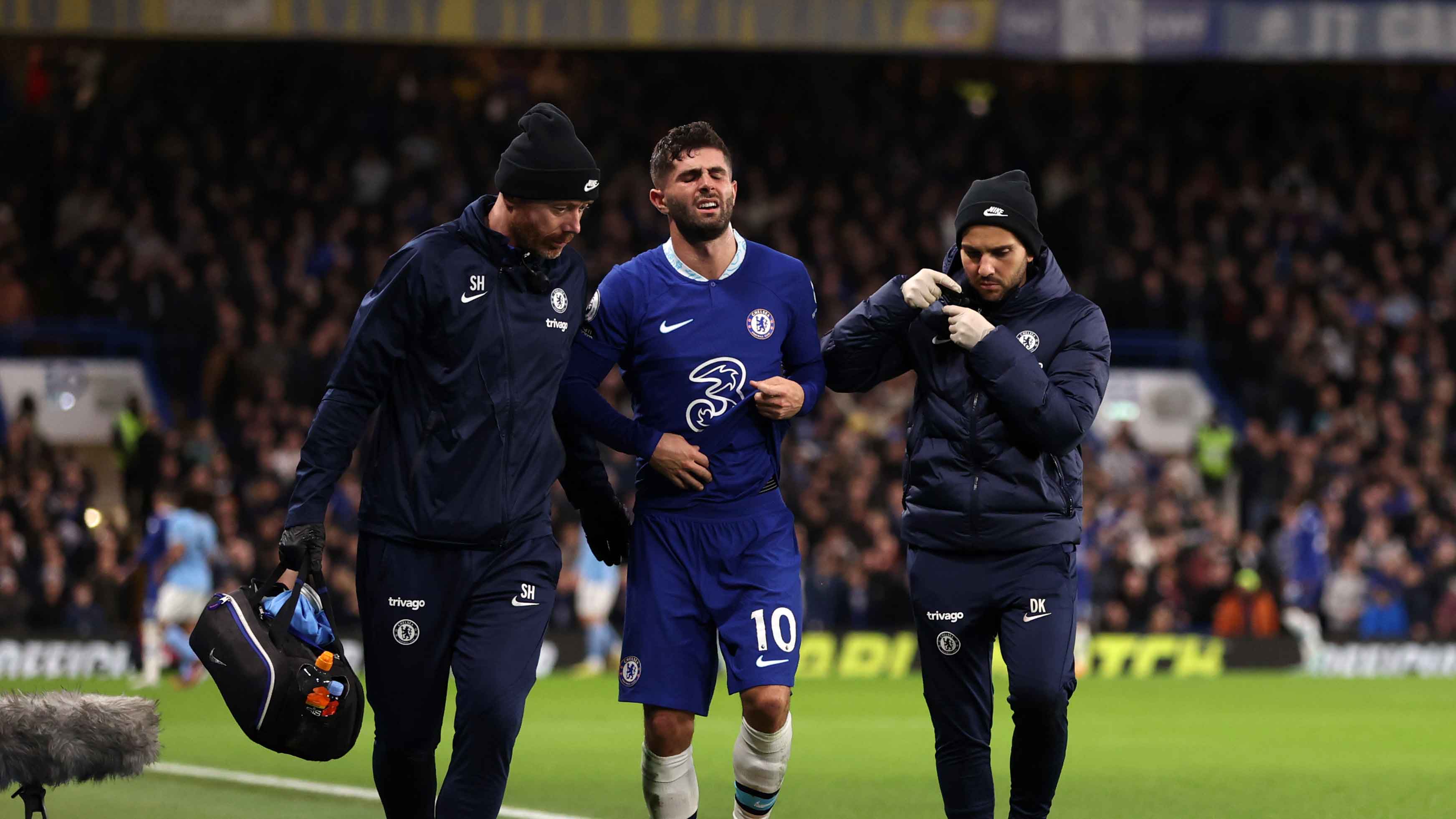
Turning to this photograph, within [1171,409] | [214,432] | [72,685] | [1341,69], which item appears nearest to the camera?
[72,685]

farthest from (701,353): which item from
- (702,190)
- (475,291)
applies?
(475,291)

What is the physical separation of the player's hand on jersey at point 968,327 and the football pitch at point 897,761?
121 inches

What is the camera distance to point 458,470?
6270 millimetres

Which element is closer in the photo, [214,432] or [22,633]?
[22,633]

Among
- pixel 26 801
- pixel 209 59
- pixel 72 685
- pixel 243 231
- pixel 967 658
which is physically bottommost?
pixel 72 685

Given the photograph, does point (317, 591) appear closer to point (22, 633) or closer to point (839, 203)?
point (22, 633)

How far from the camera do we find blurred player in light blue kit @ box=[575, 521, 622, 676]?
19531 mm

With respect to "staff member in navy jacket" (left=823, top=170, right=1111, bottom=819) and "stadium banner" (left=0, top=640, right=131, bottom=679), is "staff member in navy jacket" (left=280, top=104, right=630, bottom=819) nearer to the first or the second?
"staff member in navy jacket" (left=823, top=170, right=1111, bottom=819)

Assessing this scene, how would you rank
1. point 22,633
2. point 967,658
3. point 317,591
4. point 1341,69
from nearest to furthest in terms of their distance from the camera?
point 317,591 < point 967,658 < point 22,633 < point 1341,69

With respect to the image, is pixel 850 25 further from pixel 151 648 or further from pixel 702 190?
pixel 702 190

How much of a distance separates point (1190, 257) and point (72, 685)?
16540mm

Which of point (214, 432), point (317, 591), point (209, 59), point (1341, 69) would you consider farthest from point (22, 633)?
point (1341, 69)

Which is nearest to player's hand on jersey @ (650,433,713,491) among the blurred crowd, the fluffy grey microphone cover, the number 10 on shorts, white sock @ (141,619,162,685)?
the number 10 on shorts

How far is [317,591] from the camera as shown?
6430mm
